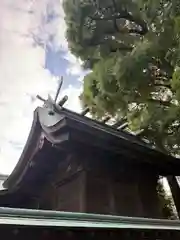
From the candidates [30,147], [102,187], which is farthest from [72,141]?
[30,147]

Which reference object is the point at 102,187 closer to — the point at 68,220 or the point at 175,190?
the point at 175,190

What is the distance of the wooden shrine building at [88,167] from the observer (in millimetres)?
4996

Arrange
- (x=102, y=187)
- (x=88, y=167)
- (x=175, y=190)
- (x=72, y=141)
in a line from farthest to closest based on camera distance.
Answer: (x=175, y=190)
(x=102, y=187)
(x=88, y=167)
(x=72, y=141)

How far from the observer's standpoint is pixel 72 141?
4.96m

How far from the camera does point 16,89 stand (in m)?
10.8

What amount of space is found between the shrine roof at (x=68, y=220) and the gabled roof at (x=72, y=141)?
1.59 meters

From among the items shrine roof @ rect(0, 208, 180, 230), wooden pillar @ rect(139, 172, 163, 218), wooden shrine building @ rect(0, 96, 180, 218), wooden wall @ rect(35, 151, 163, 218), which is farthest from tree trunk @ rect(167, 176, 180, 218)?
shrine roof @ rect(0, 208, 180, 230)

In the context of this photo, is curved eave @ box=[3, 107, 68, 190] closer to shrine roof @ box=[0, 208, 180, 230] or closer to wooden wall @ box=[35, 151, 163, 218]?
wooden wall @ box=[35, 151, 163, 218]

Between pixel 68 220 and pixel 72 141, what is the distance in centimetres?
207

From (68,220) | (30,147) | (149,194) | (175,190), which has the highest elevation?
(30,147)

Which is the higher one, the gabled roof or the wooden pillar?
the gabled roof

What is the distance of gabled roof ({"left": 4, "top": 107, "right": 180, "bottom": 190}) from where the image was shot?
4742 mm

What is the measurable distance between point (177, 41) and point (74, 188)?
2.95 meters

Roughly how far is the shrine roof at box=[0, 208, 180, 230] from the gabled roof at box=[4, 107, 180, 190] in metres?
1.59
